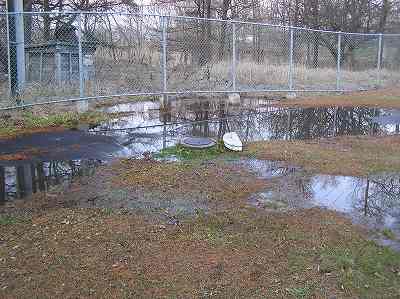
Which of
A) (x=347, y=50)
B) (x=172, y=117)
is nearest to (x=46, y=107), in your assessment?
(x=172, y=117)

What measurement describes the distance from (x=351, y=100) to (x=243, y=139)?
7.33 m

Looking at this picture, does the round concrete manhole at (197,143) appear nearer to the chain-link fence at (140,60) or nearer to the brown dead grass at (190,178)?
the brown dead grass at (190,178)

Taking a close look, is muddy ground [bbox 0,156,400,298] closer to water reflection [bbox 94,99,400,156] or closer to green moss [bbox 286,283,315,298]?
green moss [bbox 286,283,315,298]

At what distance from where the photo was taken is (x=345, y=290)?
3.34 meters

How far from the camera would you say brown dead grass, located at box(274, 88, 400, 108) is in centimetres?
1392

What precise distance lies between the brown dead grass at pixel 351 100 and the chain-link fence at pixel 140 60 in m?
0.69

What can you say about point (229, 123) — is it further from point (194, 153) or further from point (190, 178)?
point (190, 178)

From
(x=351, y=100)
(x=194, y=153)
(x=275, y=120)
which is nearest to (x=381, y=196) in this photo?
(x=194, y=153)

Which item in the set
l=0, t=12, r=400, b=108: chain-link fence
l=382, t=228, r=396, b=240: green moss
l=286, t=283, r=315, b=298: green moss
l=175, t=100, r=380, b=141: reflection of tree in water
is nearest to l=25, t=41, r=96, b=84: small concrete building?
l=0, t=12, r=400, b=108: chain-link fence

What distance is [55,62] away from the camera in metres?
13.9

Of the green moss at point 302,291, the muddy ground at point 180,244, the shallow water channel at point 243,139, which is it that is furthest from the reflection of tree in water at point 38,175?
the green moss at point 302,291

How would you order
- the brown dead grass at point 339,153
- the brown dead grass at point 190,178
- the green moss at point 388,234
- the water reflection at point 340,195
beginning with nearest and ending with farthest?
the green moss at point 388,234, the water reflection at point 340,195, the brown dead grass at point 190,178, the brown dead grass at point 339,153

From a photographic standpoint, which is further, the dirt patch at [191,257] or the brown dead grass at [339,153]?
the brown dead grass at [339,153]

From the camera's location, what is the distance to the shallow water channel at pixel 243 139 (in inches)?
212
